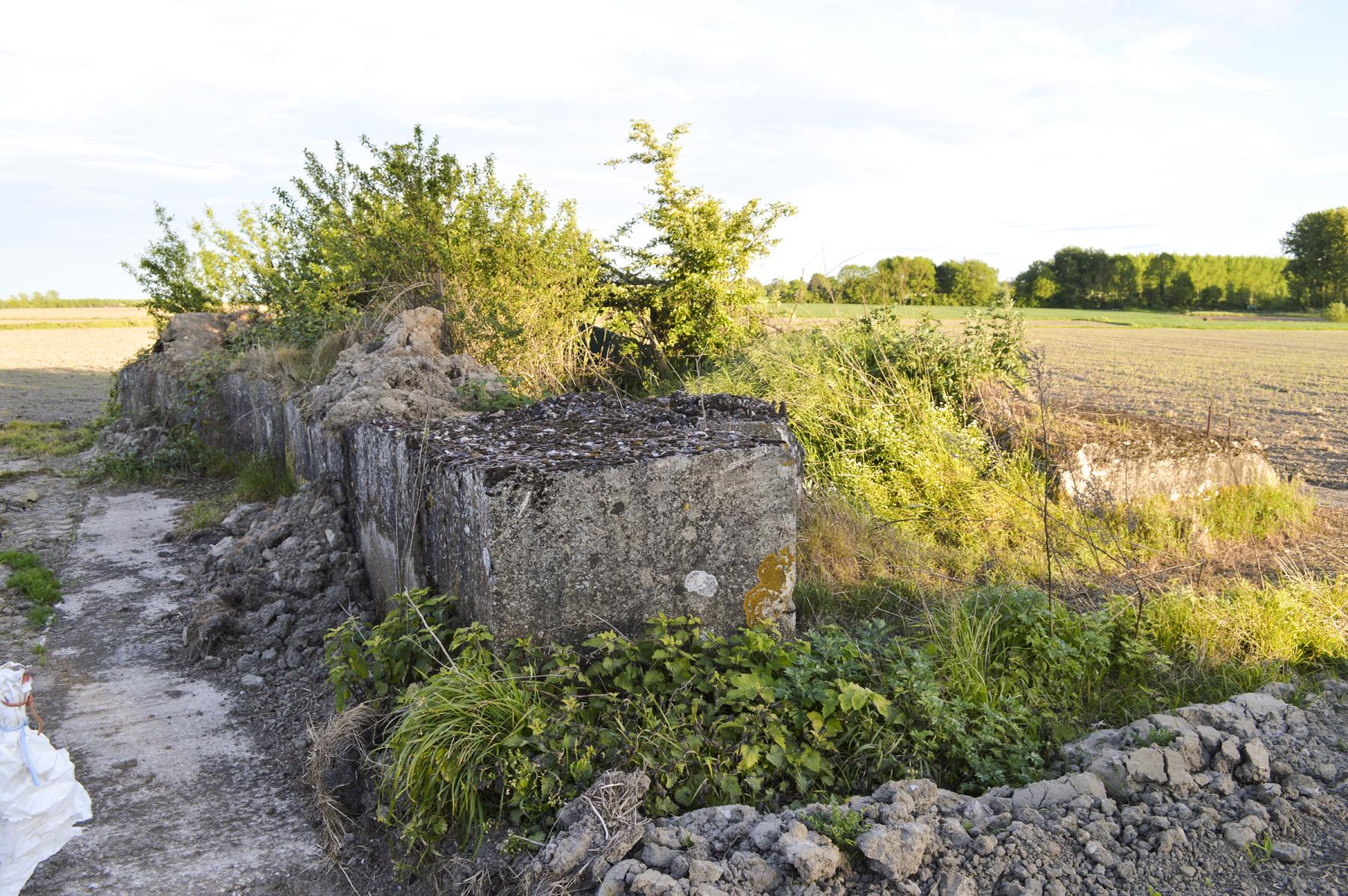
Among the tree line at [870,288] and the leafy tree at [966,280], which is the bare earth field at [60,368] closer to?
the tree line at [870,288]

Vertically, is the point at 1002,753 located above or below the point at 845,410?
below

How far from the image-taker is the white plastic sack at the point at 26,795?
2877mm

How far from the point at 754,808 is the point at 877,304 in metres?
7.21

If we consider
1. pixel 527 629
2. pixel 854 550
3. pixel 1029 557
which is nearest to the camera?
pixel 527 629

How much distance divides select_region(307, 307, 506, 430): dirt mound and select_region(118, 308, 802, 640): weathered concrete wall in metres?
0.49

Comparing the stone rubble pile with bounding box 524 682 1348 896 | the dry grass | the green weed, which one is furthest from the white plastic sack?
the green weed

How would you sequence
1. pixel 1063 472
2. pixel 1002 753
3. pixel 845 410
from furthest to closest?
pixel 845 410 < pixel 1063 472 < pixel 1002 753

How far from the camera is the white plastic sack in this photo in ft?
9.44

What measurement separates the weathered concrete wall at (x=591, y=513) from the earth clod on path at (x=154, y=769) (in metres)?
1.07

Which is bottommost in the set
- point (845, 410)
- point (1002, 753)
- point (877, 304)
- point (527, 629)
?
point (1002, 753)

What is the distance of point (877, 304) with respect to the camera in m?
9.24

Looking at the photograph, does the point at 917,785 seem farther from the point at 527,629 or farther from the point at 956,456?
the point at 956,456

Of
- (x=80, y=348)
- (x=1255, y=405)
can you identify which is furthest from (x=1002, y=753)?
(x=80, y=348)

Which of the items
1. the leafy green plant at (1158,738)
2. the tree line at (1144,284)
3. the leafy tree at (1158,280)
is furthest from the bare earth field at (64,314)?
the leafy tree at (1158,280)
